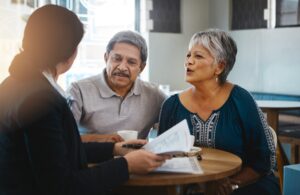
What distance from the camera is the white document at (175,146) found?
4.52 ft

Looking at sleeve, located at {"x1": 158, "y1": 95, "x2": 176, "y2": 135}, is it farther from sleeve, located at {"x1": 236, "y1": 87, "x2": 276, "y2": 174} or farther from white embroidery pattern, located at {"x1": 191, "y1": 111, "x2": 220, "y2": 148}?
sleeve, located at {"x1": 236, "y1": 87, "x2": 276, "y2": 174}

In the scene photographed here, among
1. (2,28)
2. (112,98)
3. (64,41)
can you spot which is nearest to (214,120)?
(112,98)

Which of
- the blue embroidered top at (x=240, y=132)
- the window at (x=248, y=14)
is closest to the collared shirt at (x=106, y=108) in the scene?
the blue embroidered top at (x=240, y=132)

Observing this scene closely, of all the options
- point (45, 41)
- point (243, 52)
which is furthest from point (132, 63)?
point (243, 52)

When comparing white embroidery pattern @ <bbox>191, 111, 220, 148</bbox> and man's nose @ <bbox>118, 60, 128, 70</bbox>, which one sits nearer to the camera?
white embroidery pattern @ <bbox>191, 111, 220, 148</bbox>

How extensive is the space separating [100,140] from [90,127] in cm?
26

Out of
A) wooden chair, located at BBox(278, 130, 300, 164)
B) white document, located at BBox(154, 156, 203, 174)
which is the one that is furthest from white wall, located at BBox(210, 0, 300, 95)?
white document, located at BBox(154, 156, 203, 174)

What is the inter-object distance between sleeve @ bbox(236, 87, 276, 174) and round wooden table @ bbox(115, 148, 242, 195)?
0.24 meters

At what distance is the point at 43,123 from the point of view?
1146mm

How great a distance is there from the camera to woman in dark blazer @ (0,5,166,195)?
115cm

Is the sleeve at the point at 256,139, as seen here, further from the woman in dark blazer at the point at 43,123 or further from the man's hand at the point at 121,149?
the woman in dark blazer at the point at 43,123

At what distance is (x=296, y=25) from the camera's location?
189 inches

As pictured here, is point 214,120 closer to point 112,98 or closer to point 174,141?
point 112,98

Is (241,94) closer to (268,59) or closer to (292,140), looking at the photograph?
(292,140)
